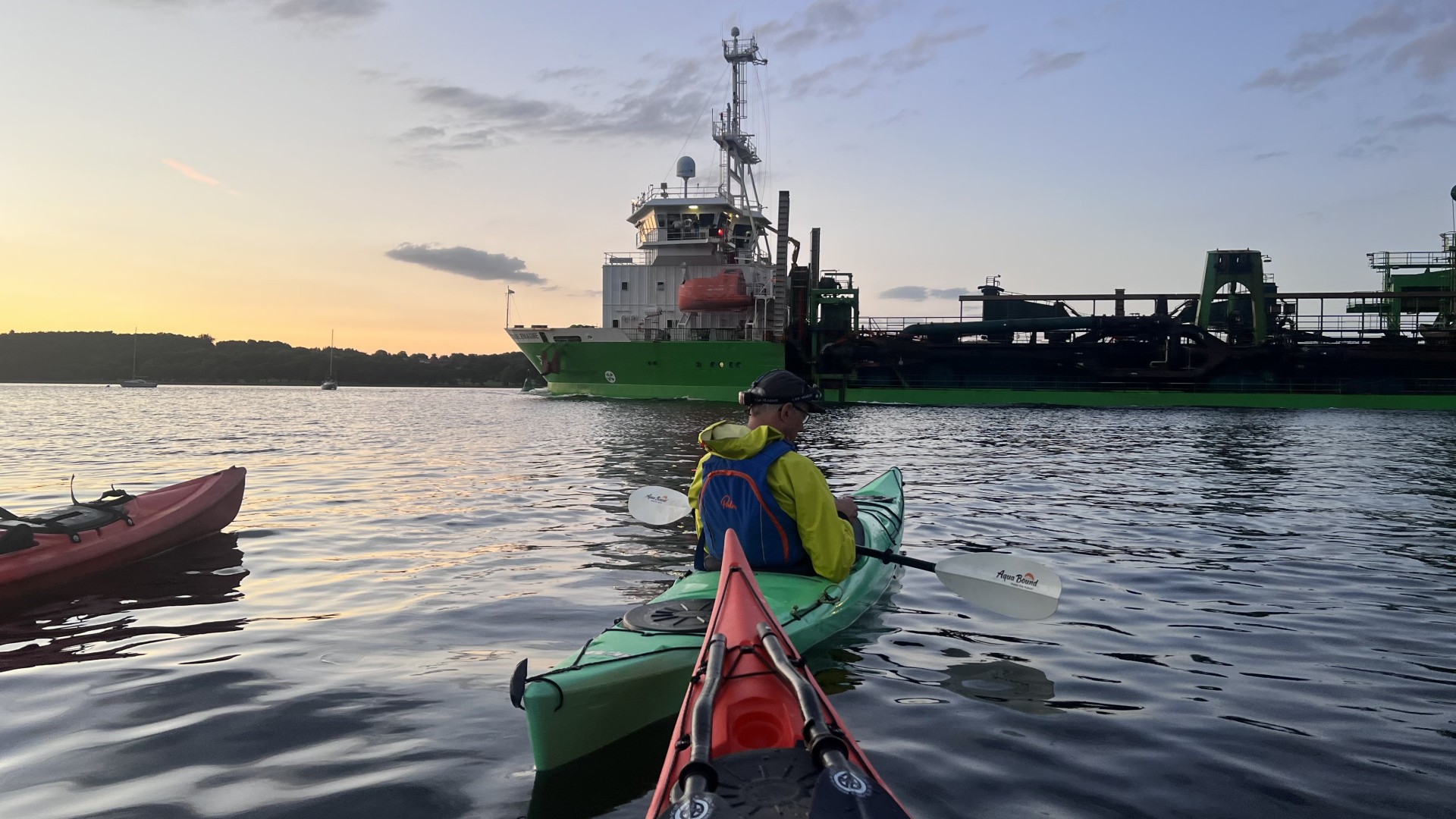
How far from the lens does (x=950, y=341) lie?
38.4 metres

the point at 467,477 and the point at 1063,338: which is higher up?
the point at 1063,338

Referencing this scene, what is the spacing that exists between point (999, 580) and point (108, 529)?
23.2 feet

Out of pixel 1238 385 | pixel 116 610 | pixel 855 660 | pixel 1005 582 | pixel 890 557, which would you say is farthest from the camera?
pixel 1238 385

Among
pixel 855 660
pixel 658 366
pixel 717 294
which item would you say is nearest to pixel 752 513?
pixel 855 660

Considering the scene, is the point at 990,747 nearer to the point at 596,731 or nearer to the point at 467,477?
the point at 596,731

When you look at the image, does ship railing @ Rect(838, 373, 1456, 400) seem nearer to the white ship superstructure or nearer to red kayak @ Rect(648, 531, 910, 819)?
the white ship superstructure

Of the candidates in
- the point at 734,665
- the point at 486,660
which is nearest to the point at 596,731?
the point at 734,665

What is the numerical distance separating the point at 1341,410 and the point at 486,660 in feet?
126

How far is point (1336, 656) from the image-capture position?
5023 millimetres

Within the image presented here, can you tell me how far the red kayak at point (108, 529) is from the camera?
6.11m

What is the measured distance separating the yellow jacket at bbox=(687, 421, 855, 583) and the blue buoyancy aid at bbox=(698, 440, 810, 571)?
0.13 feet

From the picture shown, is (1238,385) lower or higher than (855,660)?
higher

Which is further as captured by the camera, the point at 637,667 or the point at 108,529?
the point at 108,529

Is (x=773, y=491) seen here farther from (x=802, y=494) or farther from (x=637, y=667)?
(x=637, y=667)
